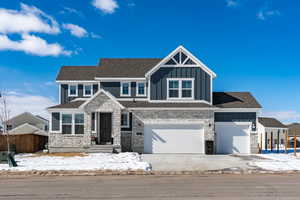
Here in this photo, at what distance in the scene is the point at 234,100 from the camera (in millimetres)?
24984

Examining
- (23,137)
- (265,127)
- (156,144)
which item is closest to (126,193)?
(156,144)

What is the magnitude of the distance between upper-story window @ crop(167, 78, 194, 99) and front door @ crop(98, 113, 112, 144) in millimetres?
5396

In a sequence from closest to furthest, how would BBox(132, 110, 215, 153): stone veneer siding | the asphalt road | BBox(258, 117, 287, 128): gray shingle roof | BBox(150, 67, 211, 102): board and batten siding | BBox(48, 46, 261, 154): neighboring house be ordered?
the asphalt road < BBox(48, 46, 261, 154): neighboring house < BBox(132, 110, 215, 153): stone veneer siding < BBox(150, 67, 211, 102): board and batten siding < BBox(258, 117, 287, 128): gray shingle roof

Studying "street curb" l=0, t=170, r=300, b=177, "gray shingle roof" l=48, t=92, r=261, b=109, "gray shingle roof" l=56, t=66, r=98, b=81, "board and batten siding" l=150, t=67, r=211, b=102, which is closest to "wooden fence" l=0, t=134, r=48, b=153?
"gray shingle roof" l=48, t=92, r=261, b=109

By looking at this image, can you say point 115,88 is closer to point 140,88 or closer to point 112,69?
point 112,69

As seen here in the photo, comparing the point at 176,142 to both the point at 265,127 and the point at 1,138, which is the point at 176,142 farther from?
the point at 265,127

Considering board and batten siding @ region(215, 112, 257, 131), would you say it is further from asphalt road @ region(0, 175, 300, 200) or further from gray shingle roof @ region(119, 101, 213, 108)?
asphalt road @ region(0, 175, 300, 200)

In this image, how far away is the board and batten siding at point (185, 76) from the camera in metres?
24.0

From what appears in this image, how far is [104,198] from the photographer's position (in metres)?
8.51

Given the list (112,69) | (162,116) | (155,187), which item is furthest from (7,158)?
(112,69)

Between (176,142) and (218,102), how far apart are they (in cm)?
536

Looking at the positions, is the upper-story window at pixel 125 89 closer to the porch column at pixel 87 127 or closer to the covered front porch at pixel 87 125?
the covered front porch at pixel 87 125

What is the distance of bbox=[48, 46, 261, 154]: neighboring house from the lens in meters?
22.5

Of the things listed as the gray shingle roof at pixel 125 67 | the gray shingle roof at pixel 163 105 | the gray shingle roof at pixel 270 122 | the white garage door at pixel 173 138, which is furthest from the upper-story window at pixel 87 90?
the gray shingle roof at pixel 270 122
